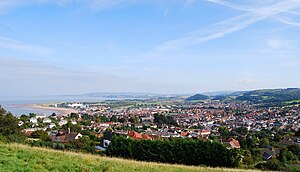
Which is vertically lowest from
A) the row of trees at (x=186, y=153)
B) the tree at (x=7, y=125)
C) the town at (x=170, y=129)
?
the town at (x=170, y=129)

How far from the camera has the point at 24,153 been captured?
10258 mm

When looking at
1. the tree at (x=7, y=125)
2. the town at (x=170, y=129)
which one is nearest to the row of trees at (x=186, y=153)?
the town at (x=170, y=129)

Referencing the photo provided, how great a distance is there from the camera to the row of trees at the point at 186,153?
17031 millimetres

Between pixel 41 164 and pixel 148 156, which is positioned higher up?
pixel 41 164

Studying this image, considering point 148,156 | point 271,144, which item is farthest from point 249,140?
point 148,156

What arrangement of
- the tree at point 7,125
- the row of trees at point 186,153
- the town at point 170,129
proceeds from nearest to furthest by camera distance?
the row of trees at point 186,153, the tree at point 7,125, the town at point 170,129

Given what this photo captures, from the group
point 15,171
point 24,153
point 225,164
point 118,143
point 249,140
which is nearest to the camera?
point 15,171

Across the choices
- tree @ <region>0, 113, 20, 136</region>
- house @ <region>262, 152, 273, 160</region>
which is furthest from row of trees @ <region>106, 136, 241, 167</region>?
house @ <region>262, 152, 273, 160</region>

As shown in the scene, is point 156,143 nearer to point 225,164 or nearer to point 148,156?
point 148,156

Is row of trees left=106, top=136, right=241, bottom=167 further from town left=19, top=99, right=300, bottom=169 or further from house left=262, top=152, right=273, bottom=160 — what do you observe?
house left=262, top=152, right=273, bottom=160

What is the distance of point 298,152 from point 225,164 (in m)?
21.8

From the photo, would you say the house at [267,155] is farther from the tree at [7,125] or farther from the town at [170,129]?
the tree at [7,125]

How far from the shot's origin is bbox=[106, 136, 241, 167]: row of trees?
17031mm

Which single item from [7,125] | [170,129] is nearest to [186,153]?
[7,125]
